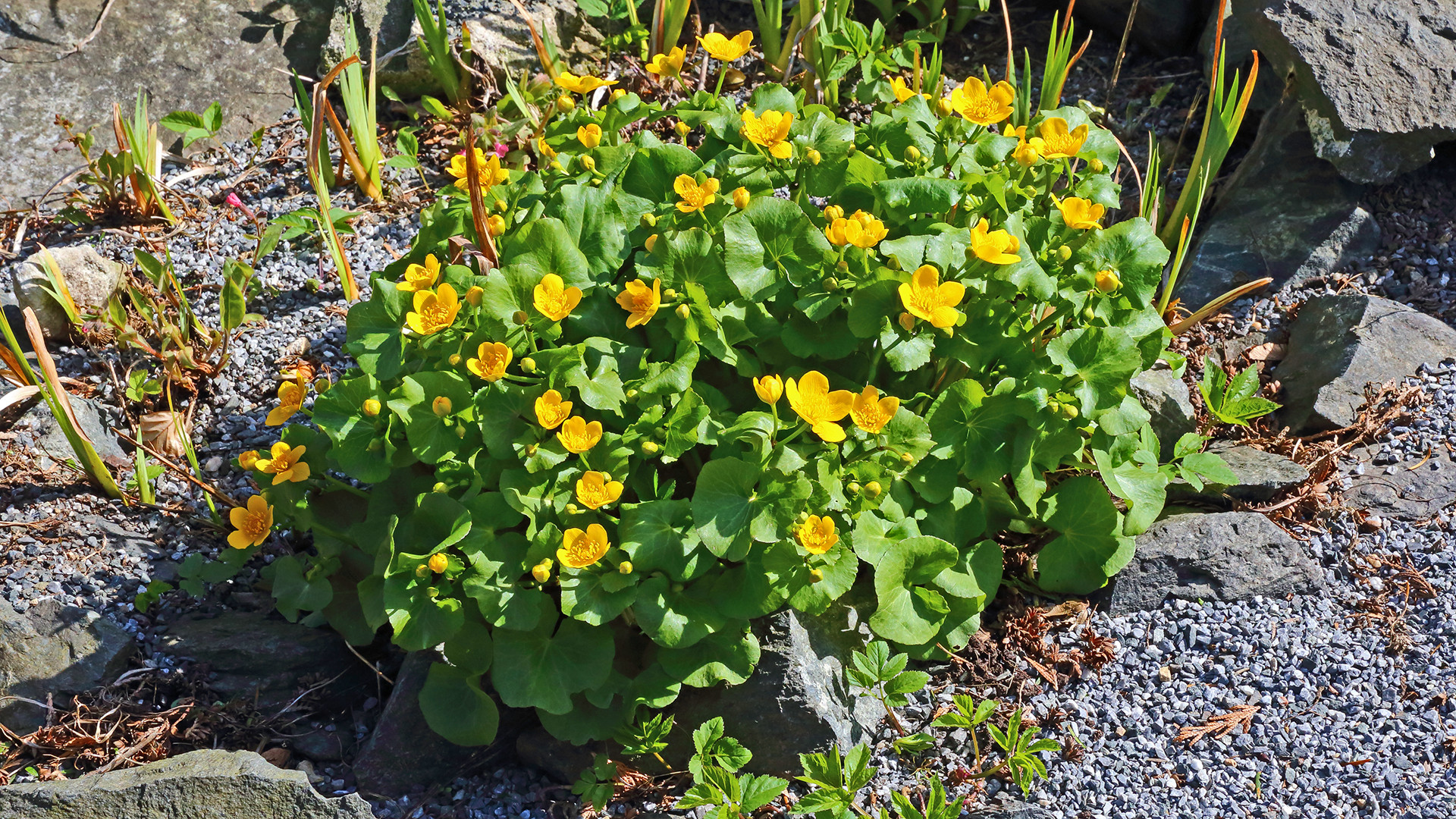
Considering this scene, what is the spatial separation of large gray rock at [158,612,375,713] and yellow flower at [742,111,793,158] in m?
1.62

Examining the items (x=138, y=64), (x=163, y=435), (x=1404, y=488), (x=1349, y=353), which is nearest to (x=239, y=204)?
(x=163, y=435)

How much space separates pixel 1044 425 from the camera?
90.0 inches

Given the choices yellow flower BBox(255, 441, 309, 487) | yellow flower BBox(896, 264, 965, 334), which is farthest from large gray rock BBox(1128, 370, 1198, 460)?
yellow flower BBox(255, 441, 309, 487)

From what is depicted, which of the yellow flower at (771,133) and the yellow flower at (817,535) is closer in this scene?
the yellow flower at (817,535)

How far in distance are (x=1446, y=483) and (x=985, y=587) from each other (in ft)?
4.82

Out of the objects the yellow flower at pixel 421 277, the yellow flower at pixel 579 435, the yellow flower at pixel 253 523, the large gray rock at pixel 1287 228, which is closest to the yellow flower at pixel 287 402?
the yellow flower at pixel 253 523

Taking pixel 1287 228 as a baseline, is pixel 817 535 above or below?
above

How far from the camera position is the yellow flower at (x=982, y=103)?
8.11 feet

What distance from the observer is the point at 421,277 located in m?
2.36

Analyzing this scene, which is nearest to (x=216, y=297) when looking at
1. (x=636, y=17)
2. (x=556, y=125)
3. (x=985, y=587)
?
(x=556, y=125)

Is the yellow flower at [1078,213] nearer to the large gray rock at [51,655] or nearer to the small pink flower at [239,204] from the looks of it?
the large gray rock at [51,655]

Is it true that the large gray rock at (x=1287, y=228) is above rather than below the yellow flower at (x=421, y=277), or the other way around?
below

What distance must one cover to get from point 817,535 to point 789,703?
461mm

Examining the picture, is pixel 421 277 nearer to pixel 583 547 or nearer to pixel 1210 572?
pixel 583 547
